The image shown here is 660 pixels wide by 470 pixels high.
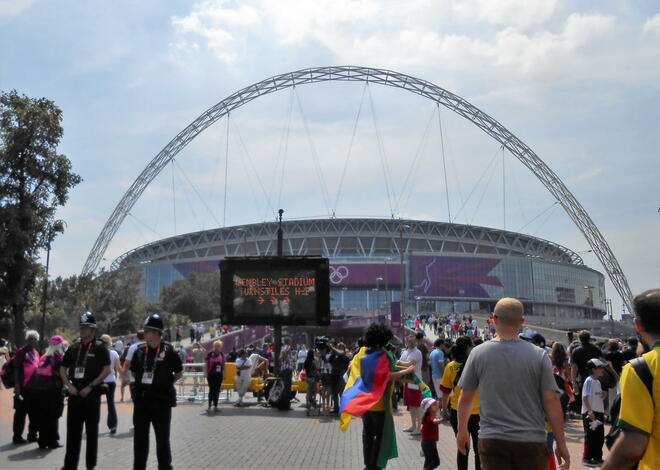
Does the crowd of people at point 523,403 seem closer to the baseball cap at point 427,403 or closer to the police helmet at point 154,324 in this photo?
the baseball cap at point 427,403

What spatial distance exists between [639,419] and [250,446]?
928 centimetres

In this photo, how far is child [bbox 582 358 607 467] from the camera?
33.0 feet

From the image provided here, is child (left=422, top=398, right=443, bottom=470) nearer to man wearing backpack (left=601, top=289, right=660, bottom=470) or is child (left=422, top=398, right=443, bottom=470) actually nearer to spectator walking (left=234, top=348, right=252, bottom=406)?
man wearing backpack (left=601, top=289, right=660, bottom=470)

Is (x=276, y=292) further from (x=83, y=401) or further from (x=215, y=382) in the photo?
(x=83, y=401)

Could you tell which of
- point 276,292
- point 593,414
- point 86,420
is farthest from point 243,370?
point 593,414

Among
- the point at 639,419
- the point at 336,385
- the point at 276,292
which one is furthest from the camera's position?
the point at 276,292

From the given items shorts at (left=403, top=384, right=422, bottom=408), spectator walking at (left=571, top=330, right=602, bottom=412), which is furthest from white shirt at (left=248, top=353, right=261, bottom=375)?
spectator walking at (left=571, top=330, right=602, bottom=412)

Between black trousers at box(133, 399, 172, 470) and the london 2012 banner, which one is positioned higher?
the london 2012 banner

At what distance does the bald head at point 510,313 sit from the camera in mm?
5141

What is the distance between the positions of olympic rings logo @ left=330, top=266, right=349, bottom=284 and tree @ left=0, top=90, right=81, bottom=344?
8602 centimetres

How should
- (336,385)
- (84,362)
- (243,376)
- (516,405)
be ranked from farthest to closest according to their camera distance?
(243,376) → (336,385) → (84,362) → (516,405)

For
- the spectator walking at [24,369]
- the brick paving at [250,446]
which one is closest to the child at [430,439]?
the brick paving at [250,446]

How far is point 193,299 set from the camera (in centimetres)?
8319

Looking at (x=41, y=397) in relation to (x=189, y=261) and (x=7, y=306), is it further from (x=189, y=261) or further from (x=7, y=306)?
(x=189, y=261)
